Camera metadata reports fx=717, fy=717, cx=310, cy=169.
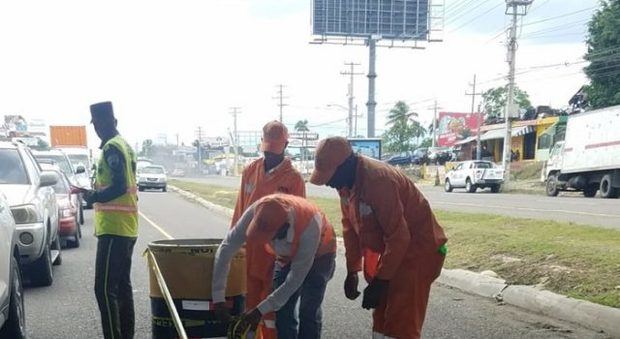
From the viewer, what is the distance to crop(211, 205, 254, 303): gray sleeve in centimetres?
400

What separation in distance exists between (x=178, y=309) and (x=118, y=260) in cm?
119

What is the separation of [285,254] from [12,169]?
20.4ft

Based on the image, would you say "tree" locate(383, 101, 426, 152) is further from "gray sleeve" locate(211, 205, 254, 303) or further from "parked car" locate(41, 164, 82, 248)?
"gray sleeve" locate(211, 205, 254, 303)

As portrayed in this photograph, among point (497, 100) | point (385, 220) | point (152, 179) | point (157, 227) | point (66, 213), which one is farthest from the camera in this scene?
point (497, 100)

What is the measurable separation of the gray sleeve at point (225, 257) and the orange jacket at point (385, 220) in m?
0.64

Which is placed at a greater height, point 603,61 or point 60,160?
point 603,61

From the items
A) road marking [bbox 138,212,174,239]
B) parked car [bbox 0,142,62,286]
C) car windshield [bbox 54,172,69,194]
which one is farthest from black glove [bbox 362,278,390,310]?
road marking [bbox 138,212,174,239]

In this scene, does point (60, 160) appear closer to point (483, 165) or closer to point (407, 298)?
point (407, 298)

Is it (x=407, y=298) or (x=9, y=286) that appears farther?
(x=9, y=286)

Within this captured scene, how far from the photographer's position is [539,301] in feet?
25.0

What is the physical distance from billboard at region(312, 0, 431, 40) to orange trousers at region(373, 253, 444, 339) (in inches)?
2468

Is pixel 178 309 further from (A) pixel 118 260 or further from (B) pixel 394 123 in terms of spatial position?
(B) pixel 394 123

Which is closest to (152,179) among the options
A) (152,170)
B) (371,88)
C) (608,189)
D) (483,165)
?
(152,170)

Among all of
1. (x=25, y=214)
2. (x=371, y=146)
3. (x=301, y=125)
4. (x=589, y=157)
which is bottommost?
(x=371, y=146)
